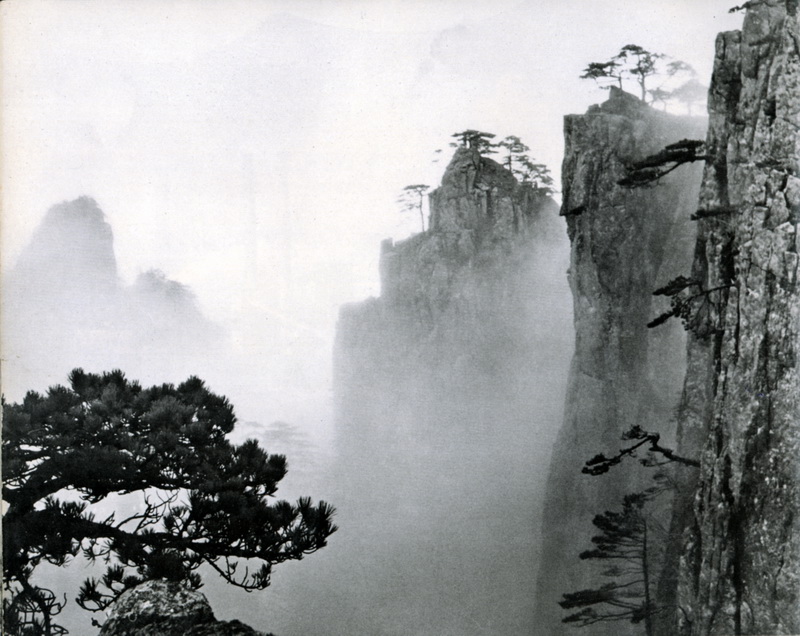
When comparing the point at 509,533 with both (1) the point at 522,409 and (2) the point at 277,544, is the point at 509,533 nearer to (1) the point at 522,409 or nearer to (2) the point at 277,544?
(1) the point at 522,409

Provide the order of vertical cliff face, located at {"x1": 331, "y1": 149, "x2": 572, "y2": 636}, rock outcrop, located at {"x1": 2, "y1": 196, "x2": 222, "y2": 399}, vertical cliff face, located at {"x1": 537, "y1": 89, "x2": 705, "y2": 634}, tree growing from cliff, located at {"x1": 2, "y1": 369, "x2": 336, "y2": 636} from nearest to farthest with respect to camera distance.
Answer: tree growing from cliff, located at {"x1": 2, "y1": 369, "x2": 336, "y2": 636} → vertical cliff face, located at {"x1": 537, "y1": 89, "x2": 705, "y2": 634} → rock outcrop, located at {"x1": 2, "y1": 196, "x2": 222, "y2": 399} → vertical cliff face, located at {"x1": 331, "y1": 149, "x2": 572, "y2": 636}

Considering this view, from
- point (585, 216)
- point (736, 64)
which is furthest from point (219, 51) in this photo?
point (736, 64)

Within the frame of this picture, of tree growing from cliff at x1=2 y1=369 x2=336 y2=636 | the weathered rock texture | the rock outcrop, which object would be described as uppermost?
the rock outcrop

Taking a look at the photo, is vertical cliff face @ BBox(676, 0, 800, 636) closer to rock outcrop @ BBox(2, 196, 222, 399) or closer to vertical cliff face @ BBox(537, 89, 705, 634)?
vertical cliff face @ BBox(537, 89, 705, 634)

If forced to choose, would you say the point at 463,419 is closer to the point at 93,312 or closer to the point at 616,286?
the point at 616,286

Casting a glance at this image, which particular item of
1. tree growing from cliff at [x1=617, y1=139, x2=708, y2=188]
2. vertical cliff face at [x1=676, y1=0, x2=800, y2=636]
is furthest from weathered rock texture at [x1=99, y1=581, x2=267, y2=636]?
tree growing from cliff at [x1=617, y1=139, x2=708, y2=188]

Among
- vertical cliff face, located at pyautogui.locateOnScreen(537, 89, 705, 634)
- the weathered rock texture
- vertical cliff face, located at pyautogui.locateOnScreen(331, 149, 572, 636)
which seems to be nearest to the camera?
the weathered rock texture

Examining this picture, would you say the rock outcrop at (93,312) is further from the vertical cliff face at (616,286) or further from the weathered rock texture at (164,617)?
the weathered rock texture at (164,617)
